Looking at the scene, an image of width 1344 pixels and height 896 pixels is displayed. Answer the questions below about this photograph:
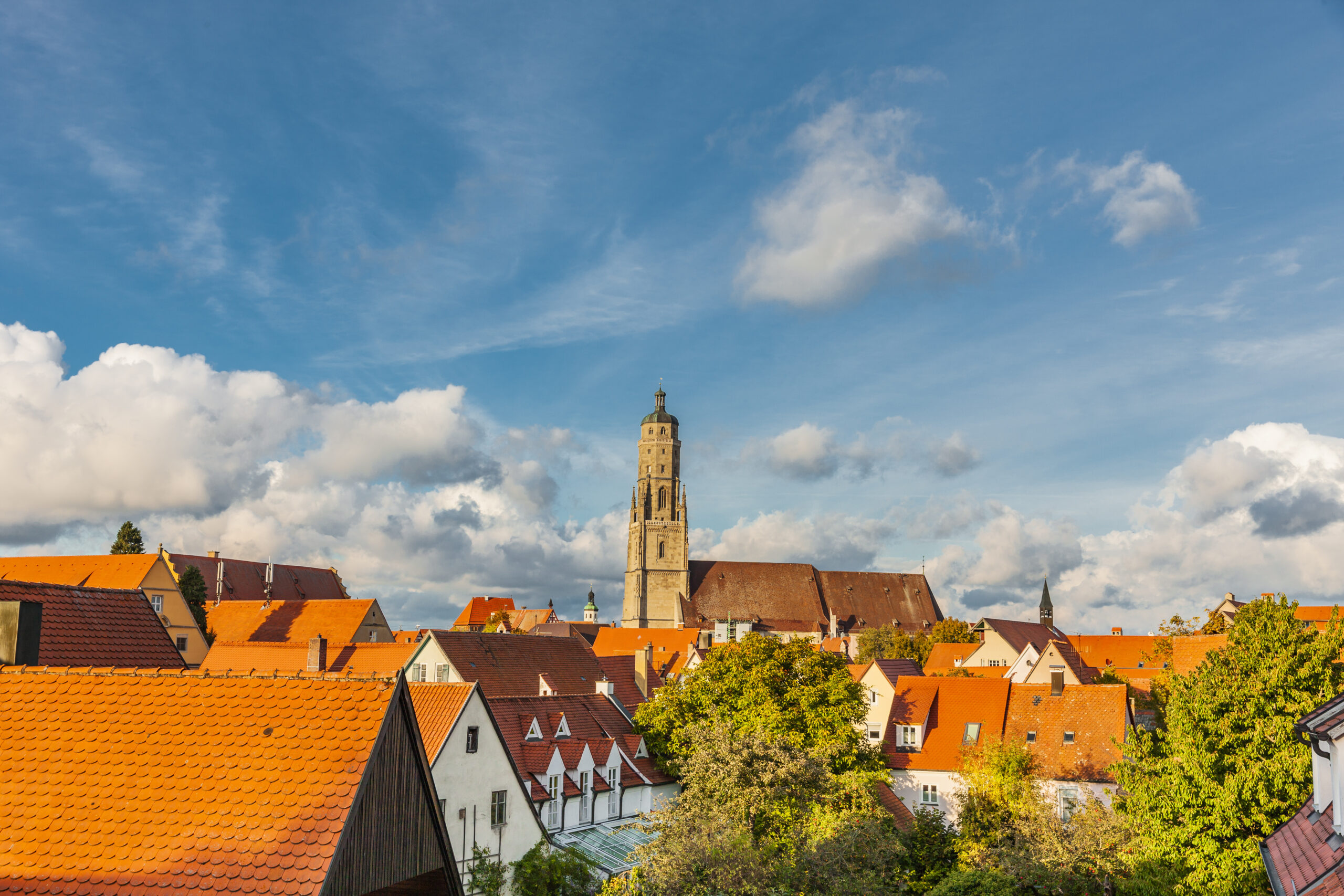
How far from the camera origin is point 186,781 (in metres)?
10.4

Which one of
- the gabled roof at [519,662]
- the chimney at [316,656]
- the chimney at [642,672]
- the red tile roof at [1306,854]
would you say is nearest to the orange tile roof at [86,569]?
the chimney at [316,656]

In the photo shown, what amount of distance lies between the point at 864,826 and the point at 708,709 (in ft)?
45.0

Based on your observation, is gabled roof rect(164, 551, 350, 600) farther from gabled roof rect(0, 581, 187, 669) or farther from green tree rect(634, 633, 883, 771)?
gabled roof rect(0, 581, 187, 669)

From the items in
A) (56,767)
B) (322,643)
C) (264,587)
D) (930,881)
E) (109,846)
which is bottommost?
(930,881)

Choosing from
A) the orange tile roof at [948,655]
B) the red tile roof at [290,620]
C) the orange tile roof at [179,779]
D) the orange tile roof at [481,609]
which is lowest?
the orange tile roof at [179,779]

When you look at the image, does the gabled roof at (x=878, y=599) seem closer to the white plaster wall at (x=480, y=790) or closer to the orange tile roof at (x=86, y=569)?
the orange tile roof at (x=86, y=569)

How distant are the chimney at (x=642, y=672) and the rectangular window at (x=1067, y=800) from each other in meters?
22.8

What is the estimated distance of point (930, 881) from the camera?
3469 cm

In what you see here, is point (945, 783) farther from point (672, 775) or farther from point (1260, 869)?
point (1260, 869)

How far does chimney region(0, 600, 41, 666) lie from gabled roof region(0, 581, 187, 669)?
214mm

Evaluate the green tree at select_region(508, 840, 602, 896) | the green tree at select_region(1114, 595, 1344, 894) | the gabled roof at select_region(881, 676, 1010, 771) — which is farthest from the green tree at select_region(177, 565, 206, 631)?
the green tree at select_region(1114, 595, 1344, 894)

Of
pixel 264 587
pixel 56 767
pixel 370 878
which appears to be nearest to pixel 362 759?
pixel 370 878

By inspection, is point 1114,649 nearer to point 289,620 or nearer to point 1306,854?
point 289,620

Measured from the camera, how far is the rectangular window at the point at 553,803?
36531mm
